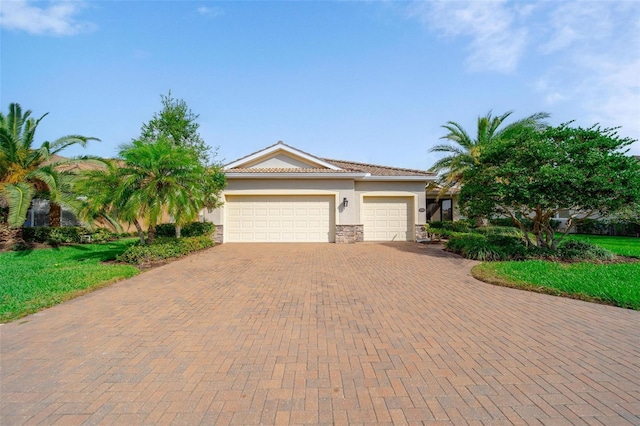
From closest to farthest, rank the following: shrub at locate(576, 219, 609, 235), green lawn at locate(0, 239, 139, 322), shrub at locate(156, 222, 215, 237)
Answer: green lawn at locate(0, 239, 139, 322) < shrub at locate(156, 222, 215, 237) < shrub at locate(576, 219, 609, 235)

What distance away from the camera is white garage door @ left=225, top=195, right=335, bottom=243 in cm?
1550

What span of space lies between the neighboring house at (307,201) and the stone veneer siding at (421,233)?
5cm

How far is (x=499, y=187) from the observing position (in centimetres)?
987

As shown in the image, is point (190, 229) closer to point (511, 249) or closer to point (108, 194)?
point (108, 194)

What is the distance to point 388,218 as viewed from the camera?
650 inches

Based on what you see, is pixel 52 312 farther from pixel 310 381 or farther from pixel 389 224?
pixel 389 224

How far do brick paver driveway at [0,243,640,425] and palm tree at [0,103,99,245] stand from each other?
8.67 metres

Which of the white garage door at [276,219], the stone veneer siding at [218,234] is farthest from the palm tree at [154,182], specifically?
the white garage door at [276,219]

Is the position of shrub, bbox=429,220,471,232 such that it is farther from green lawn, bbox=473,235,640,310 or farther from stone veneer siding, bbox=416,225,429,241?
green lawn, bbox=473,235,640,310

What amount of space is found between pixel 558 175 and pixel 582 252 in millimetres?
3071

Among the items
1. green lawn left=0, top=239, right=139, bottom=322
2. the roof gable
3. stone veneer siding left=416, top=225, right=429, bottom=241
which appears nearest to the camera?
green lawn left=0, top=239, right=139, bottom=322

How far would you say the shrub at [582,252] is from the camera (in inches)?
381

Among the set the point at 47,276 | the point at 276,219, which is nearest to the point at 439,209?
the point at 276,219

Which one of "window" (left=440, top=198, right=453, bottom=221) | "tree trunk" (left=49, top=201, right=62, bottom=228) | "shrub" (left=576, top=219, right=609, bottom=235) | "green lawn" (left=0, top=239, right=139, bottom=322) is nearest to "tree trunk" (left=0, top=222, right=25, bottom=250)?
"green lawn" (left=0, top=239, right=139, bottom=322)
